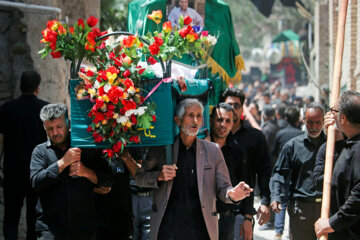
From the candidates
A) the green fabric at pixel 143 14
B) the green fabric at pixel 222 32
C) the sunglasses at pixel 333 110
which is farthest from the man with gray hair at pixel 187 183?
the green fabric at pixel 222 32

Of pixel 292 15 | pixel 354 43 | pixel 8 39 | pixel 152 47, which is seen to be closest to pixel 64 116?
pixel 152 47

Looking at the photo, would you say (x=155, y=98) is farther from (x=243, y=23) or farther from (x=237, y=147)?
(x=243, y=23)

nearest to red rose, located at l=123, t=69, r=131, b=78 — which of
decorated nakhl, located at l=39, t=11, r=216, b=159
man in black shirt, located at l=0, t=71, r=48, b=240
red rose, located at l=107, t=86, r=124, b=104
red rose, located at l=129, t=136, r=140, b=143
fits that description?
decorated nakhl, located at l=39, t=11, r=216, b=159

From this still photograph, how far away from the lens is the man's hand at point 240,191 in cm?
454

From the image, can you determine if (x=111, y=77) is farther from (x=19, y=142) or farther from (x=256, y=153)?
(x=19, y=142)

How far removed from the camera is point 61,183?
16.8 ft

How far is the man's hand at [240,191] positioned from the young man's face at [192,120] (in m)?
0.61

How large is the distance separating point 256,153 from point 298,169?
49 cm

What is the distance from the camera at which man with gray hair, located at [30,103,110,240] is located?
5.00 meters

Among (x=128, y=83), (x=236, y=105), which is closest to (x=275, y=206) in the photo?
(x=236, y=105)

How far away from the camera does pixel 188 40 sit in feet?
15.7

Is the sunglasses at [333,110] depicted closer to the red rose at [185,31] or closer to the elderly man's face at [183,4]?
the red rose at [185,31]

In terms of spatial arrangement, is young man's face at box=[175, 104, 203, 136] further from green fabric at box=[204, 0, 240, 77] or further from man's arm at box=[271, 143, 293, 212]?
green fabric at box=[204, 0, 240, 77]

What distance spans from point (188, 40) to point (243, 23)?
2095 inches
